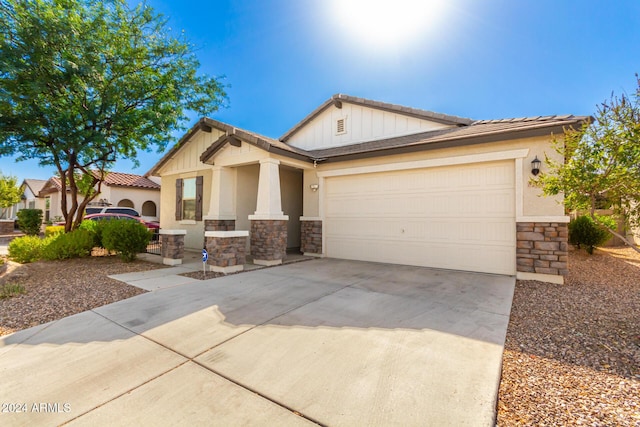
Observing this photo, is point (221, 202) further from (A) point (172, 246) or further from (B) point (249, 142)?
(B) point (249, 142)

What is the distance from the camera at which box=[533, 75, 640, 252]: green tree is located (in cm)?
326

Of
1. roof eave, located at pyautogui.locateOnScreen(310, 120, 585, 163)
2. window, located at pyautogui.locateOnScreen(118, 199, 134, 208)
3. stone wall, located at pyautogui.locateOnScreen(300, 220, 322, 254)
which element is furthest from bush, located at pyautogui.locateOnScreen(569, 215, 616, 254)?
window, located at pyautogui.locateOnScreen(118, 199, 134, 208)

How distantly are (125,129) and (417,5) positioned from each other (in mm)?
8785

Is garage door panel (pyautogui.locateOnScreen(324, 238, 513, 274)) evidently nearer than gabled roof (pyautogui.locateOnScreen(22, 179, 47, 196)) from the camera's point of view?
Yes

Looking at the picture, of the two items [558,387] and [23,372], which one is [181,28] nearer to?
[23,372]

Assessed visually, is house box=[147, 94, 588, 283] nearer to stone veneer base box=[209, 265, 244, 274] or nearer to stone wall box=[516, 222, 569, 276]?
stone wall box=[516, 222, 569, 276]

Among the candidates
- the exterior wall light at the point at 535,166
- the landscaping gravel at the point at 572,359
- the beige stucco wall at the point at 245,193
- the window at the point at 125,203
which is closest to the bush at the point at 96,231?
the beige stucco wall at the point at 245,193

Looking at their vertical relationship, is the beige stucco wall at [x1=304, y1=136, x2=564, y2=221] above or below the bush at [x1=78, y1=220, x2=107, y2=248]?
above

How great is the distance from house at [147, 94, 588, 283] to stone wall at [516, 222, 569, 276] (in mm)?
19

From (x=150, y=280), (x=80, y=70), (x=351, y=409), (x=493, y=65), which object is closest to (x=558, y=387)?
(x=351, y=409)

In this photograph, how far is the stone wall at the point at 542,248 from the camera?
19.3 ft

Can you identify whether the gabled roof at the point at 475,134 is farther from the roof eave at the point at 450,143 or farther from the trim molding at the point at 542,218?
the trim molding at the point at 542,218

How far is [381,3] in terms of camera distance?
7.30 meters

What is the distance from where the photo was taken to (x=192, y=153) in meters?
11.0
